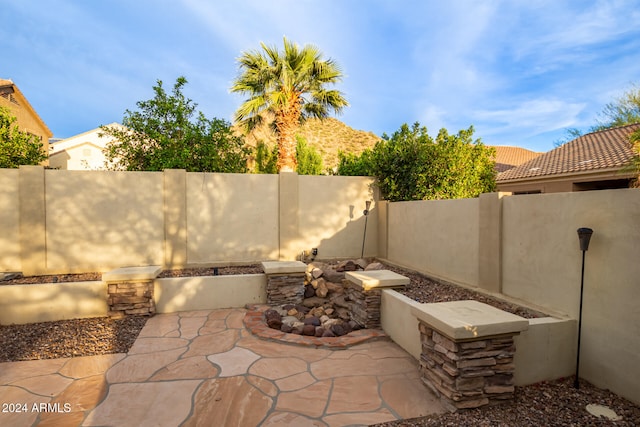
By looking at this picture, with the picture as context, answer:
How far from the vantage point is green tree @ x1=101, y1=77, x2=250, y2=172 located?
29.1ft

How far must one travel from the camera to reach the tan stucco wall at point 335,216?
8.10 m

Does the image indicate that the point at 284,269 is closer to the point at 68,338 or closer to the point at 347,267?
the point at 347,267

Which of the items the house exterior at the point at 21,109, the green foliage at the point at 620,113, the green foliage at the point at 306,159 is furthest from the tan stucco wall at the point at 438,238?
the house exterior at the point at 21,109

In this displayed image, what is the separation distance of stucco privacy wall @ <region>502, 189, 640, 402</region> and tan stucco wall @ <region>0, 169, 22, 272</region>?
895 centimetres

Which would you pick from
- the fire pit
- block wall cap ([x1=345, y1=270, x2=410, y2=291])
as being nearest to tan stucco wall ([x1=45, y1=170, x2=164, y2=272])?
the fire pit

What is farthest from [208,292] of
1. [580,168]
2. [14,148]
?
[580,168]

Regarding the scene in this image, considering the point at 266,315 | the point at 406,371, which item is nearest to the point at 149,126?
the point at 266,315

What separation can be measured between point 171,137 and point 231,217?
3594mm

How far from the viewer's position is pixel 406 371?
339 centimetres

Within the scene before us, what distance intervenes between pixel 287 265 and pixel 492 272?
10.7ft

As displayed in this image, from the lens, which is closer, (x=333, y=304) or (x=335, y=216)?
(x=333, y=304)

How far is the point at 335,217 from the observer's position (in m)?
8.35

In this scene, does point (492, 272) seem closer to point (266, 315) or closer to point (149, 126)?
point (266, 315)

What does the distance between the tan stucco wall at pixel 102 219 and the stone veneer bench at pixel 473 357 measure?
6243 mm
